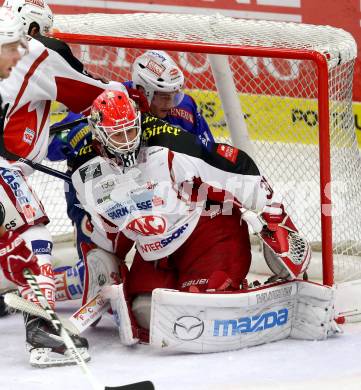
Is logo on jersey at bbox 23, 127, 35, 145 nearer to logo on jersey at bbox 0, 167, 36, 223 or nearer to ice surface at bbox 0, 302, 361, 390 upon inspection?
logo on jersey at bbox 0, 167, 36, 223

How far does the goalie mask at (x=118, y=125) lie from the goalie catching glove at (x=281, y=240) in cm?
40

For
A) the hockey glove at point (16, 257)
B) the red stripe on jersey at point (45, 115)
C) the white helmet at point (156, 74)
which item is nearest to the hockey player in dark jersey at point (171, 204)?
the red stripe on jersey at point (45, 115)

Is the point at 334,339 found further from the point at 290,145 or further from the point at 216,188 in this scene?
the point at 290,145

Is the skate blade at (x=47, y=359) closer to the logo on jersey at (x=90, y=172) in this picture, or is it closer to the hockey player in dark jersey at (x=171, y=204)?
the hockey player in dark jersey at (x=171, y=204)

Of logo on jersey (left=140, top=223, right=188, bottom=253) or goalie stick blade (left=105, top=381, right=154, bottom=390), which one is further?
logo on jersey (left=140, top=223, right=188, bottom=253)

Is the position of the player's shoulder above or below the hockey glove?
above

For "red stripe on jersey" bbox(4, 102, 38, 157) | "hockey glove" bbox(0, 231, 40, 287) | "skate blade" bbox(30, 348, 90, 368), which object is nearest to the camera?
"skate blade" bbox(30, 348, 90, 368)

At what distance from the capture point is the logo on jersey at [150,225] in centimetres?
323

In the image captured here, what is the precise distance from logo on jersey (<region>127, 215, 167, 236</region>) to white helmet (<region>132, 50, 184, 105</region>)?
62cm

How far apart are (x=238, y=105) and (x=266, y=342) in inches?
42.9

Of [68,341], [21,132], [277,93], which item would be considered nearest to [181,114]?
[277,93]

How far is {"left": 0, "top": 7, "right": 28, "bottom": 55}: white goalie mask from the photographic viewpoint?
2.87 meters

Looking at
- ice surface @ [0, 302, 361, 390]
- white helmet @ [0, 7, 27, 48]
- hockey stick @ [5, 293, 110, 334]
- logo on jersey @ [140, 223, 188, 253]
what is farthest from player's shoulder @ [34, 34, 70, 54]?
ice surface @ [0, 302, 361, 390]

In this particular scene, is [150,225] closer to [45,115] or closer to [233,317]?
[233,317]
